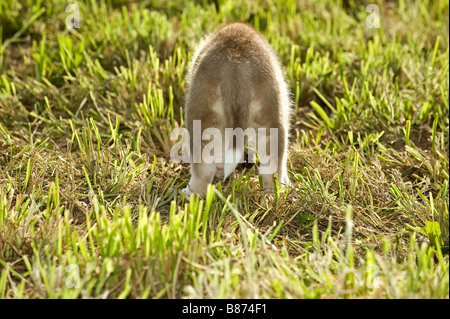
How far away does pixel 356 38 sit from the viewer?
604cm

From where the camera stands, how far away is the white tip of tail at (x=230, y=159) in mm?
3768

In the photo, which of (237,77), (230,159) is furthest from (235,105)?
(230,159)

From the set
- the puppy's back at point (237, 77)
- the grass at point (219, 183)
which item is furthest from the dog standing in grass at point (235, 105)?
the grass at point (219, 183)

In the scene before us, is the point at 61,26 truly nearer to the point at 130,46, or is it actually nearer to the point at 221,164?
the point at 130,46

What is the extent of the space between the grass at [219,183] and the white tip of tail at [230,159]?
0.10 m

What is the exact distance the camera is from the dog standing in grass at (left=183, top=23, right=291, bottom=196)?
138 inches

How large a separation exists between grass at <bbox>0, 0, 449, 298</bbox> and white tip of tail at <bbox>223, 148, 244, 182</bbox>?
96 millimetres

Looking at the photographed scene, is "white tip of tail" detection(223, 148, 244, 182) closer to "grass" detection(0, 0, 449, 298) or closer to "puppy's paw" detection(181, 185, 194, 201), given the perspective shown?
"grass" detection(0, 0, 449, 298)

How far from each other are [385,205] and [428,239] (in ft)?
1.60

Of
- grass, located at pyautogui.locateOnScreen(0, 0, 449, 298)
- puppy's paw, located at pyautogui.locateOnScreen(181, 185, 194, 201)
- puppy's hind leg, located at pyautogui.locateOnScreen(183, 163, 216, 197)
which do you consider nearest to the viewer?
grass, located at pyautogui.locateOnScreen(0, 0, 449, 298)

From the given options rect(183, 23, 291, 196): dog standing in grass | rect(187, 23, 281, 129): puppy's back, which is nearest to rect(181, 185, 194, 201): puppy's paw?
rect(183, 23, 291, 196): dog standing in grass

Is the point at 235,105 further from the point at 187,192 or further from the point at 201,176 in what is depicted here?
the point at 187,192

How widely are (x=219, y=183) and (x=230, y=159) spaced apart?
0.24m

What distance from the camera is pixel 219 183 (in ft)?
12.1
